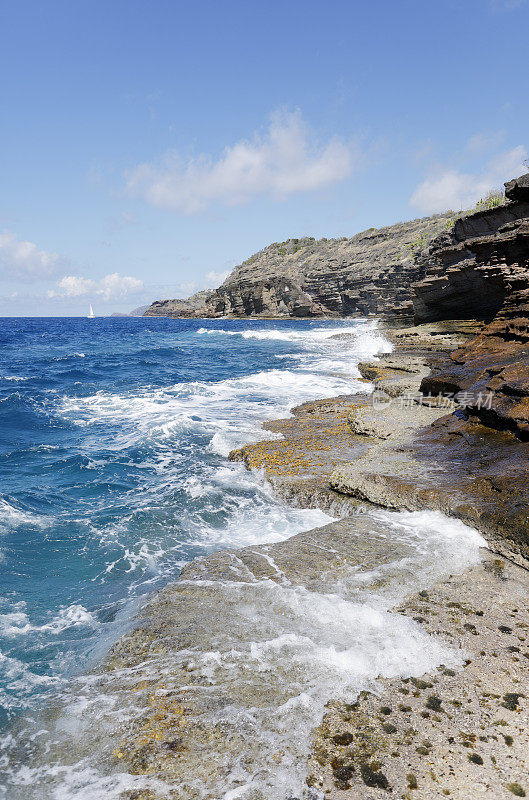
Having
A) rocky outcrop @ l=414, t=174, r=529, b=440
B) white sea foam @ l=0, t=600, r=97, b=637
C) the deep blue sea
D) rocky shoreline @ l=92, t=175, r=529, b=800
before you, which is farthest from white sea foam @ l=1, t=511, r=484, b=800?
rocky outcrop @ l=414, t=174, r=529, b=440

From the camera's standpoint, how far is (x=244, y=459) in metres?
11.5

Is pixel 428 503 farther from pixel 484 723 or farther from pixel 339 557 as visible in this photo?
pixel 484 723

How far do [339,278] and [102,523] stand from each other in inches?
3548

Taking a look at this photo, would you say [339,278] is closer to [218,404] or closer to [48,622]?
[218,404]

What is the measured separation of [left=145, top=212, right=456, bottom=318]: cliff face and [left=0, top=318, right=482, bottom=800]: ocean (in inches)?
2530

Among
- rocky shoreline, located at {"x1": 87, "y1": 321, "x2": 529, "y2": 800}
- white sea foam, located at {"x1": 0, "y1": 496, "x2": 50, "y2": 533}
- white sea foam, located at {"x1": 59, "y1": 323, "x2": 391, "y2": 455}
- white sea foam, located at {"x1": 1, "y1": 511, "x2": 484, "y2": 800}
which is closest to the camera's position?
rocky shoreline, located at {"x1": 87, "y1": 321, "x2": 529, "y2": 800}

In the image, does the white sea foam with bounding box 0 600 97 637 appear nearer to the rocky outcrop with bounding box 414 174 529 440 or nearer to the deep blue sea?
the deep blue sea

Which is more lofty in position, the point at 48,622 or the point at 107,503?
the point at 107,503

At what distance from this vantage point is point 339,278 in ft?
302

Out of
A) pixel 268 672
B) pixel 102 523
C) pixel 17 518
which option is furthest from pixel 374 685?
pixel 17 518

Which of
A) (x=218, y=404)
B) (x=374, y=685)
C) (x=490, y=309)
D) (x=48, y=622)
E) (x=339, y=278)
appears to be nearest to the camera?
(x=374, y=685)

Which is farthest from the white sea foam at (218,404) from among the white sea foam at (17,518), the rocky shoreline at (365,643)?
the rocky shoreline at (365,643)

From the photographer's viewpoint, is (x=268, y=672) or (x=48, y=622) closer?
(x=268, y=672)

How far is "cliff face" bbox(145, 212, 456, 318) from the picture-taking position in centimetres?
8019
